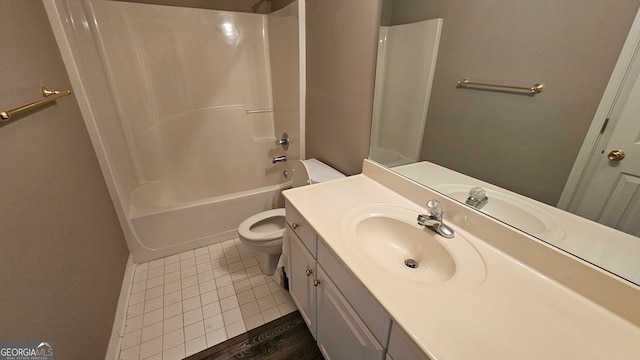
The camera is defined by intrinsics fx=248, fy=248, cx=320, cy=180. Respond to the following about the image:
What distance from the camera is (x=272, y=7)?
2146mm

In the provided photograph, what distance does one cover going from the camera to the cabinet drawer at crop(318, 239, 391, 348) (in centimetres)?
66

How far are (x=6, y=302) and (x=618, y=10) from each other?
5.63 ft

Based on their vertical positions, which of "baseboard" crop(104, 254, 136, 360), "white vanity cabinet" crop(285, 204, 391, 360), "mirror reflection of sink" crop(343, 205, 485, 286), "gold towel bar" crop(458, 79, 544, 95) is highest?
"gold towel bar" crop(458, 79, 544, 95)

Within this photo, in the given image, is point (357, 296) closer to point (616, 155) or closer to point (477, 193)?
point (477, 193)

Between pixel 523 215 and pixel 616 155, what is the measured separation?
26 centimetres

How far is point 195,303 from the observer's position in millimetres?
1531

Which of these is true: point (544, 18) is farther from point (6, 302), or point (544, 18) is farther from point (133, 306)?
point (133, 306)

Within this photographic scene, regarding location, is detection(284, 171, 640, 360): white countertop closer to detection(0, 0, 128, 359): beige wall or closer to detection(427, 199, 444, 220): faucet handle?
detection(427, 199, 444, 220): faucet handle

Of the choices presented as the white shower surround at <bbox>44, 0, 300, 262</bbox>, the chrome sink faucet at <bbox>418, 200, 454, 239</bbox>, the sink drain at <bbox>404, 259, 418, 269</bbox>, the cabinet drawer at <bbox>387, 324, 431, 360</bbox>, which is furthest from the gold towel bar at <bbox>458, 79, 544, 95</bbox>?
the white shower surround at <bbox>44, 0, 300, 262</bbox>

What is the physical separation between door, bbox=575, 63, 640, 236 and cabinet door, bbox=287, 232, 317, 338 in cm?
88

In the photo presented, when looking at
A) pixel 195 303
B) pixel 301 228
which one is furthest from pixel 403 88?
pixel 195 303

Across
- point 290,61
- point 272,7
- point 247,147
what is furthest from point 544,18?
point 247,147

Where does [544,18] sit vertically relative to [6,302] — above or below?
above

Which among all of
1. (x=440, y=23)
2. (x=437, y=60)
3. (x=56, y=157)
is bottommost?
(x=56, y=157)
